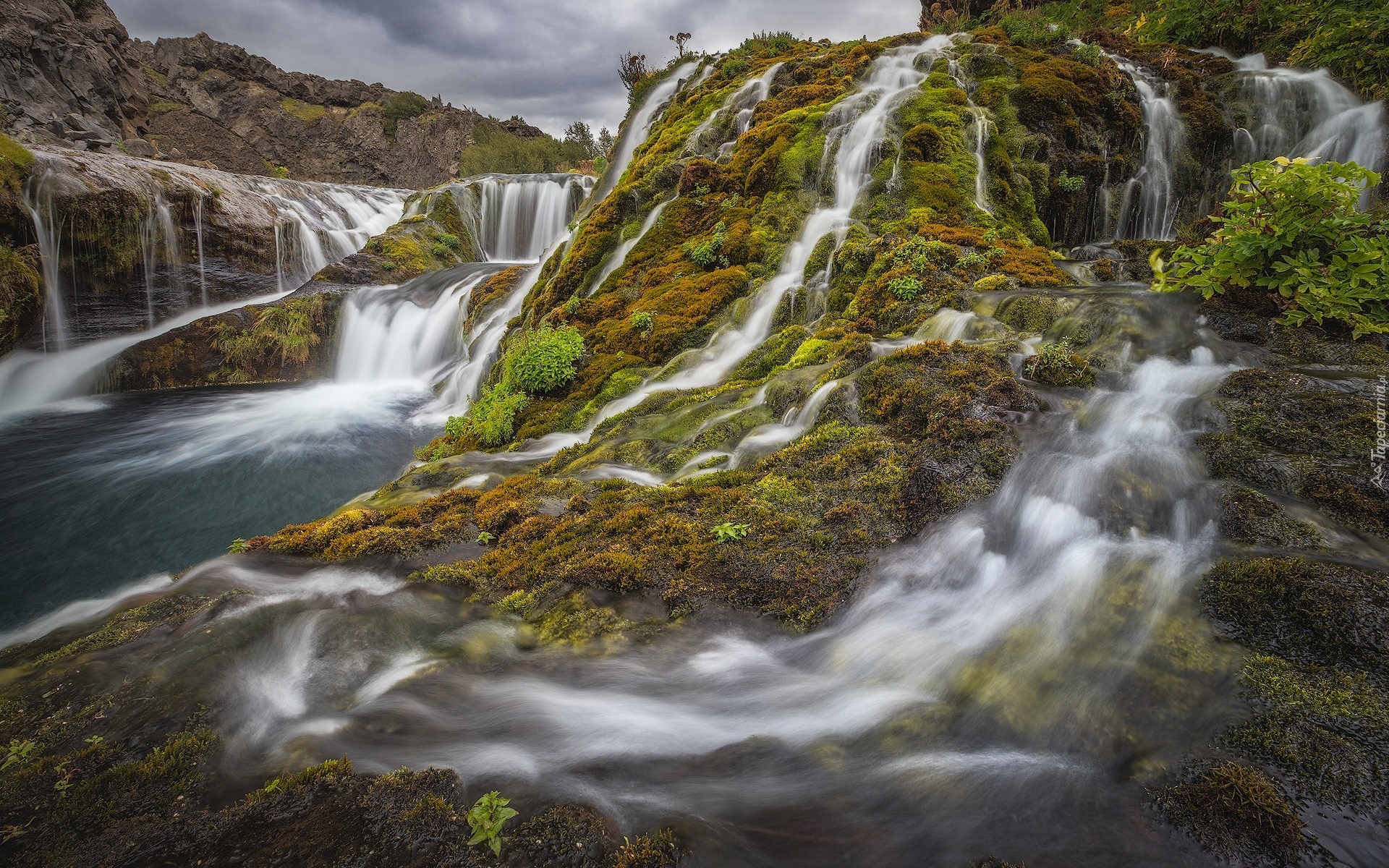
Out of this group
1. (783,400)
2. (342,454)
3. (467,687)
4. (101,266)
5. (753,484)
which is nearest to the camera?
(467,687)

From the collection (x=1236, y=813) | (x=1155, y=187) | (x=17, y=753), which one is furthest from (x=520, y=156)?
(x=1236, y=813)

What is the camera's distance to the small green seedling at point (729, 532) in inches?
180

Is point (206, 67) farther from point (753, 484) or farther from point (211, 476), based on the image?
point (753, 484)

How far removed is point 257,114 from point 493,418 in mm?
68945

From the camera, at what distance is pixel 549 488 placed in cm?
614

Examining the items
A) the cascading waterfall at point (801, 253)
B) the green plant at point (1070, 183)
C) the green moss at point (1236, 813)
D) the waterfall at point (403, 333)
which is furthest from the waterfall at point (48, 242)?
the green plant at point (1070, 183)

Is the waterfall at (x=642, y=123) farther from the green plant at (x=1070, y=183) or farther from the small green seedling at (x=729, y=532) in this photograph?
the small green seedling at (x=729, y=532)

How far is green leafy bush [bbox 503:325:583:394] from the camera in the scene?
9.71 meters

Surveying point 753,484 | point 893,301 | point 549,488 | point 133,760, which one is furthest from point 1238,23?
point 133,760

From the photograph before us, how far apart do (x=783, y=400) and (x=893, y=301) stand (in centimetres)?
264

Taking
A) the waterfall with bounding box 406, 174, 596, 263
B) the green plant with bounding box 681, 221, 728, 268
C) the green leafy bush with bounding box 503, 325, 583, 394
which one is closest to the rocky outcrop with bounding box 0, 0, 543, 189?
the waterfall with bounding box 406, 174, 596, 263

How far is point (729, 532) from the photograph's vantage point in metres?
4.56

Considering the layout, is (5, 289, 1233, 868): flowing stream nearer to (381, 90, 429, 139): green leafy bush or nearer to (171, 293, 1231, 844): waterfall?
(171, 293, 1231, 844): waterfall

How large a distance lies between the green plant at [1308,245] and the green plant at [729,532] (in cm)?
589
